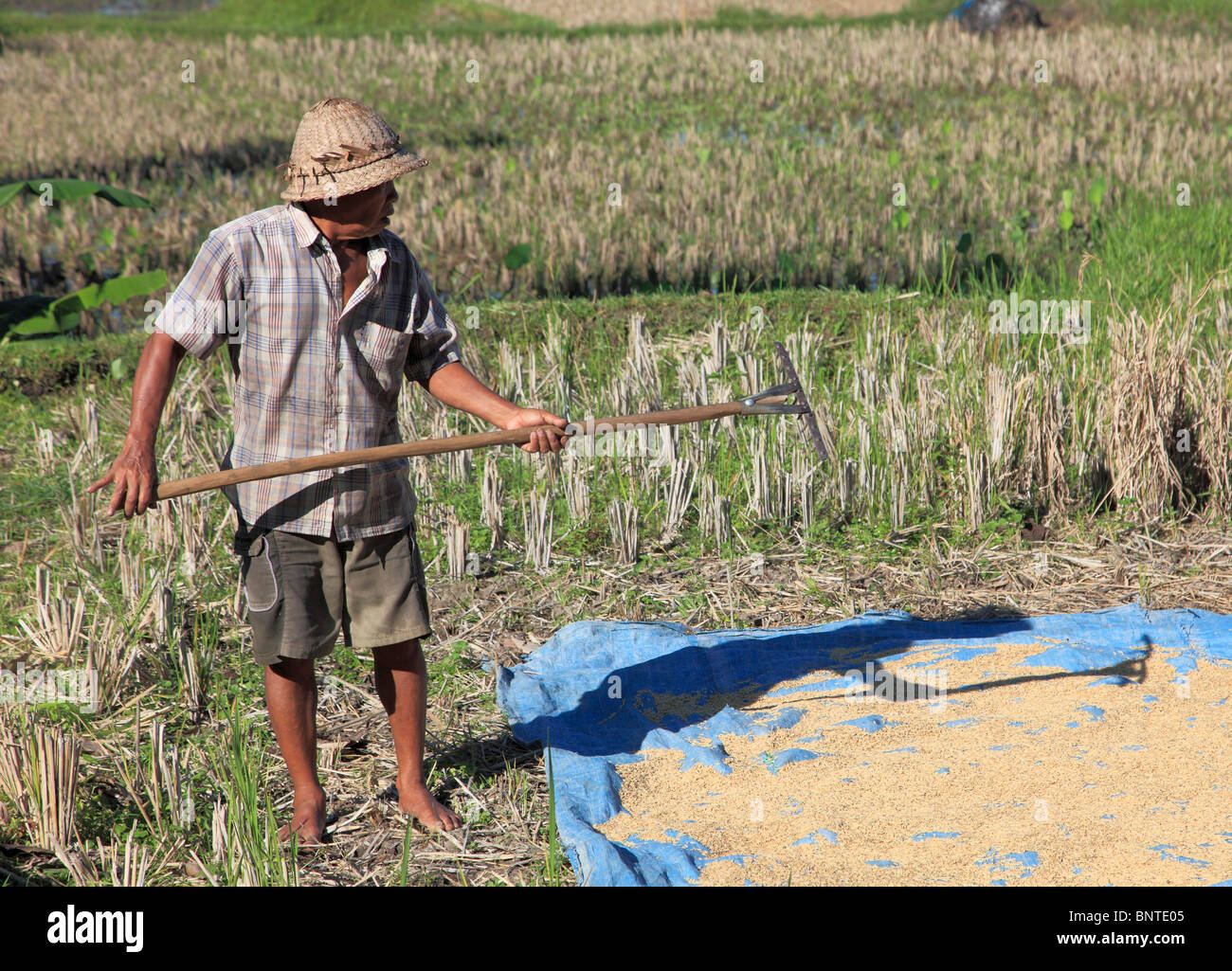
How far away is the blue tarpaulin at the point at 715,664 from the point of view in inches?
129

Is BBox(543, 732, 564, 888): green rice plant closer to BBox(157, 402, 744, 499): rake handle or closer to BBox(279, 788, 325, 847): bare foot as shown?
BBox(279, 788, 325, 847): bare foot

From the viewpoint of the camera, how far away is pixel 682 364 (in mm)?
5500

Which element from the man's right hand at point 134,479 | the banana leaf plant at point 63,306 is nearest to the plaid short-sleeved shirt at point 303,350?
the man's right hand at point 134,479

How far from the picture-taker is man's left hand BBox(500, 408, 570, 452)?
2731 mm

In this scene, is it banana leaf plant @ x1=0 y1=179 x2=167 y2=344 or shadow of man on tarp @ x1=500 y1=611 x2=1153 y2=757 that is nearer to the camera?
shadow of man on tarp @ x1=500 y1=611 x2=1153 y2=757

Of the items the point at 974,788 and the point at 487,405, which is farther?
the point at 974,788

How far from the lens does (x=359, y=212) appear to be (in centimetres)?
258

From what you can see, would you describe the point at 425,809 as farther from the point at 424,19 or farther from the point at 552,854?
the point at 424,19

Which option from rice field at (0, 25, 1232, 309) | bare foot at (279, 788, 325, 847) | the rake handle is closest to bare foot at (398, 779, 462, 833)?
bare foot at (279, 788, 325, 847)

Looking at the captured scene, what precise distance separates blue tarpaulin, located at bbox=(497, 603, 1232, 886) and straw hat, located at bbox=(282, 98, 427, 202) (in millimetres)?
1522

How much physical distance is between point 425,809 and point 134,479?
1.10 metres

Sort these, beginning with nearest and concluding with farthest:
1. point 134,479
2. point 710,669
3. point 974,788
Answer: point 134,479
point 974,788
point 710,669

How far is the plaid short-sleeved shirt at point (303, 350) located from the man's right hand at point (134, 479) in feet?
0.74

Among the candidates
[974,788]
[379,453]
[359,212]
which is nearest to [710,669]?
[974,788]
